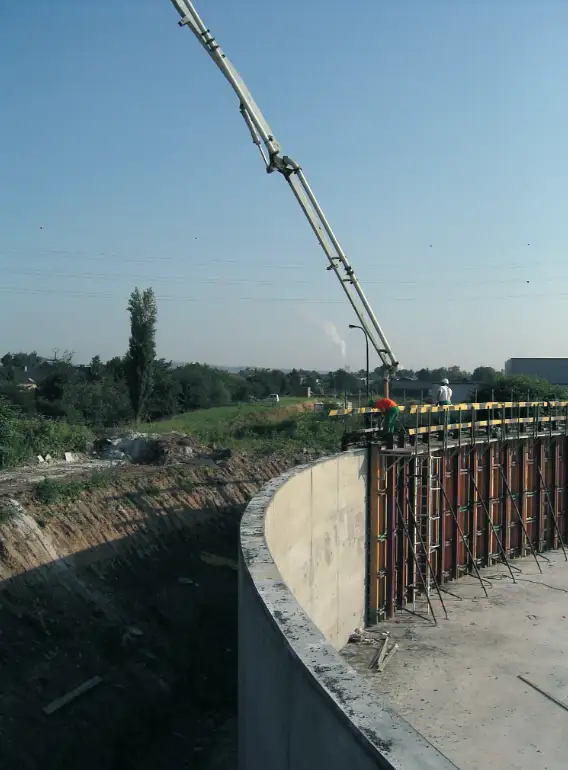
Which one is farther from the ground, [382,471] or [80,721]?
[382,471]

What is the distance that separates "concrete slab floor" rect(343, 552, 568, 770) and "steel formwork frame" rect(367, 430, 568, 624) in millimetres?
620

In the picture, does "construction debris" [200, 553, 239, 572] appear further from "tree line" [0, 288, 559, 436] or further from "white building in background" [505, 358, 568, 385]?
"white building in background" [505, 358, 568, 385]

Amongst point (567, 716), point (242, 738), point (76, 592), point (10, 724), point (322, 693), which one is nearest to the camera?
point (322, 693)

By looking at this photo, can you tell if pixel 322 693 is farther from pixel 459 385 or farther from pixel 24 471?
pixel 459 385

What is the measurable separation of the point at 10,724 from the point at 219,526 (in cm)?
676

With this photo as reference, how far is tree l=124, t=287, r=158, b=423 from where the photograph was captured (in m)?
34.0

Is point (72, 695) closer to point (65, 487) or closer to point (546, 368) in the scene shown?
point (65, 487)

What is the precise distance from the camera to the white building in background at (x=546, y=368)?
56031 millimetres

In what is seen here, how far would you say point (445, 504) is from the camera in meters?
15.5

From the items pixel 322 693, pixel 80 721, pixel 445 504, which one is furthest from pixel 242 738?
pixel 445 504

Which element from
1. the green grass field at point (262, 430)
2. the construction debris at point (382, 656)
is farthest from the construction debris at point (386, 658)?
the green grass field at point (262, 430)

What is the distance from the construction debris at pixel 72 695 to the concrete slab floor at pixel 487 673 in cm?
418

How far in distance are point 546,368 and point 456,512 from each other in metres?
45.0

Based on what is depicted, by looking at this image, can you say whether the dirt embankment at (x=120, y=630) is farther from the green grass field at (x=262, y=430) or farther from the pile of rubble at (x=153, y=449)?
the green grass field at (x=262, y=430)
